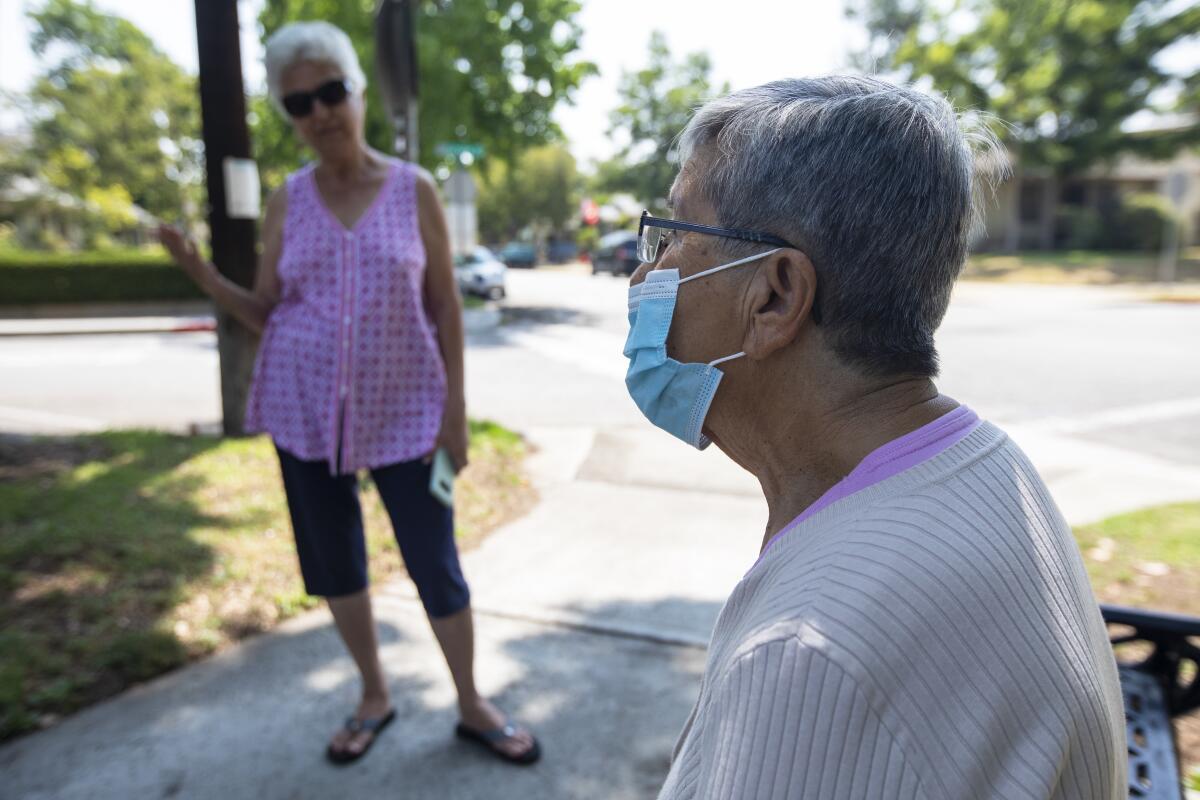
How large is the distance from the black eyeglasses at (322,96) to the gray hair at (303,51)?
5 cm

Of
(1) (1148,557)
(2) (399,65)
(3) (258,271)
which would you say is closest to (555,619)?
(3) (258,271)

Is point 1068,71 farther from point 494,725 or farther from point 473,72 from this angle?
point 494,725

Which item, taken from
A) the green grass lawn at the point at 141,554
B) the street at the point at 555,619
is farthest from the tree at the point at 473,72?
the green grass lawn at the point at 141,554

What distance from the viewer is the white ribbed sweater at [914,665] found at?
0.79 metres

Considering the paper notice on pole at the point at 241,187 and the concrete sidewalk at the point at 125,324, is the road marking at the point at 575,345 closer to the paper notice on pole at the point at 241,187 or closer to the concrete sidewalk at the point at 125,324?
the concrete sidewalk at the point at 125,324

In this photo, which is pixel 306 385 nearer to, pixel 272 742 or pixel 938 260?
pixel 272 742

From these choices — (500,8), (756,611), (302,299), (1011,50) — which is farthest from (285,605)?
(1011,50)

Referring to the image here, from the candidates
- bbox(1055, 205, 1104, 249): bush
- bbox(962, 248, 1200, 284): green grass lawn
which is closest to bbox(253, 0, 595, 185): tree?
bbox(962, 248, 1200, 284): green grass lawn

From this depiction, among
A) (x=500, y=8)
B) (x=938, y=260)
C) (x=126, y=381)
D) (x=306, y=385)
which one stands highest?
(x=500, y=8)

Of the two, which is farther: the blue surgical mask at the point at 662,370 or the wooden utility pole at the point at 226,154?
the wooden utility pole at the point at 226,154

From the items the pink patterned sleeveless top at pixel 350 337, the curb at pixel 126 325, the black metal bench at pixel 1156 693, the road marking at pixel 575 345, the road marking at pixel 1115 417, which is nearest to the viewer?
the black metal bench at pixel 1156 693

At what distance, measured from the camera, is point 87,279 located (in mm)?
20641

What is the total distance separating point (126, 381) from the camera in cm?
1041

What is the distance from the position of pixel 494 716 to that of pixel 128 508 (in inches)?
119
